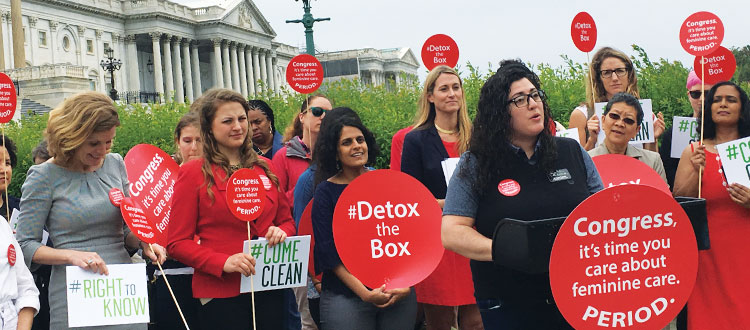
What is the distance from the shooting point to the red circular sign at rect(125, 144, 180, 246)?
5.03m

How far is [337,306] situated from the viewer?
3844 mm

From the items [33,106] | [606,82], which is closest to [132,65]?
[33,106]

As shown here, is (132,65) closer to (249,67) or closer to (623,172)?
(249,67)

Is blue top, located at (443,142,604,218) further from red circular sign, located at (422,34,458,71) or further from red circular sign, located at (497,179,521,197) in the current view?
red circular sign, located at (422,34,458,71)

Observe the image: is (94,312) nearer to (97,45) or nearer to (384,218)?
(384,218)

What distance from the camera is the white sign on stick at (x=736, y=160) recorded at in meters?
4.01

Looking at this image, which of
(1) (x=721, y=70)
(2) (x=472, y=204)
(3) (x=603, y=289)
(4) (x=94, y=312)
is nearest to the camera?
(3) (x=603, y=289)

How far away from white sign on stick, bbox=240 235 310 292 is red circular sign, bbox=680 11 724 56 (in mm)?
2782

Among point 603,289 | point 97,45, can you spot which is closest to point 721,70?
point 603,289

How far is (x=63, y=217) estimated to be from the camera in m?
3.45

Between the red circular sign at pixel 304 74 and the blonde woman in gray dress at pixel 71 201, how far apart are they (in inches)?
115

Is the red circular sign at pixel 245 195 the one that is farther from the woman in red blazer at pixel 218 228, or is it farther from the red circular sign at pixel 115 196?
the red circular sign at pixel 115 196

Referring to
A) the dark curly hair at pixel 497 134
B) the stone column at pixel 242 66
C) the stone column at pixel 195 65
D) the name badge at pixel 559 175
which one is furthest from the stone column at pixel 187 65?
the name badge at pixel 559 175

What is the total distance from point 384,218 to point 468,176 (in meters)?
1.00
